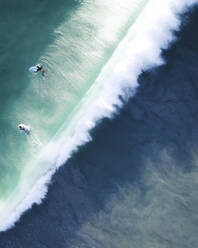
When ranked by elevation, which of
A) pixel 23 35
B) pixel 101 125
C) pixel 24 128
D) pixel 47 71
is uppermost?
pixel 23 35

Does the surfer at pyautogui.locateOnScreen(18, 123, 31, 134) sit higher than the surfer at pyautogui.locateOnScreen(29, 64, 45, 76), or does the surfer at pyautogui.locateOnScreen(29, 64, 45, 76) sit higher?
the surfer at pyautogui.locateOnScreen(29, 64, 45, 76)

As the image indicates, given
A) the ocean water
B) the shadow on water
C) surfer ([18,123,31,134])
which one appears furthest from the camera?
the shadow on water

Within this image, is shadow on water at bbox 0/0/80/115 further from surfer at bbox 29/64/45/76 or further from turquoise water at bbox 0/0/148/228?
surfer at bbox 29/64/45/76

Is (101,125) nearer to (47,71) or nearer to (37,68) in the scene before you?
(47,71)

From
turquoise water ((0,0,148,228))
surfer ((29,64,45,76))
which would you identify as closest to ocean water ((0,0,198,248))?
turquoise water ((0,0,148,228))

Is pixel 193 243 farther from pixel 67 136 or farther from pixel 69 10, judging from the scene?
pixel 69 10

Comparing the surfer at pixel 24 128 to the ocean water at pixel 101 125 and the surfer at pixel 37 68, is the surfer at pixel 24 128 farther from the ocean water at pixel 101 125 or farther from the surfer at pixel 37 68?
the surfer at pixel 37 68

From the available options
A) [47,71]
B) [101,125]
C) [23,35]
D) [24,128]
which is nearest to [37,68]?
[47,71]
